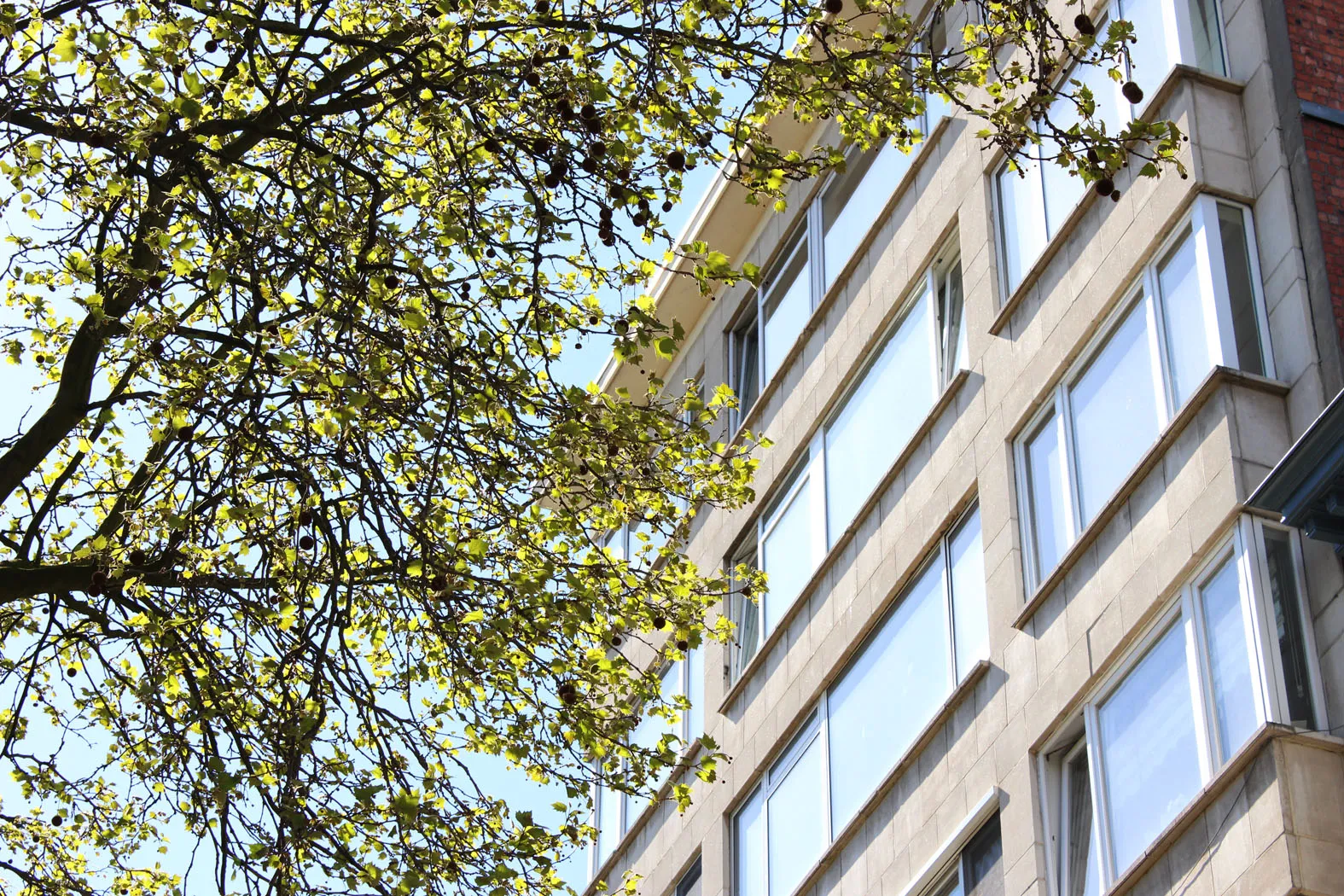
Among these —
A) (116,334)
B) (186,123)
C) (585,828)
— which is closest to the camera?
(116,334)

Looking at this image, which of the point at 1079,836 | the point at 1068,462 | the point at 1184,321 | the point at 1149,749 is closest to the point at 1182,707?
the point at 1149,749

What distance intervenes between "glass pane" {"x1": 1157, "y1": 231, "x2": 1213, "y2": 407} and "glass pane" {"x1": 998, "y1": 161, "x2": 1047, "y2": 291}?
267 centimetres

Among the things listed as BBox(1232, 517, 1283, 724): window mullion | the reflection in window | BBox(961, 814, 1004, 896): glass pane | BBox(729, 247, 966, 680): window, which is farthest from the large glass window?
BBox(1232, 517, 1283, 724): window mullion

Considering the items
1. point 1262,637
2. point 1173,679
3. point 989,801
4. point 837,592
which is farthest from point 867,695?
point 1262,637

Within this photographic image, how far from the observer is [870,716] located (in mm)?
19188

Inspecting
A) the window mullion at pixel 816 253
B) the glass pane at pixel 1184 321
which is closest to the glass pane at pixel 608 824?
the window mullion at pixel 816 253

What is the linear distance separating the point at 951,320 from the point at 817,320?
3.81 m

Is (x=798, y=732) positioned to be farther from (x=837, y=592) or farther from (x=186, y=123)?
(x=186, y=123)

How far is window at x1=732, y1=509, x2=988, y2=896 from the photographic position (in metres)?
17.9

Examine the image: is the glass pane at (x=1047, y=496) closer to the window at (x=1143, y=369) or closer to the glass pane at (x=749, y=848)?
the window at (x=1143, y=369)

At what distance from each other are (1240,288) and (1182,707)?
3.45m

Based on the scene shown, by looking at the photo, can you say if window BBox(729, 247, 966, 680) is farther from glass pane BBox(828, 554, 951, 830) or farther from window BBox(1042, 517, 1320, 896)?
window BBox(1042, 517, 1320, 896)

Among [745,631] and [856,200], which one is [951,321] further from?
[745,631]

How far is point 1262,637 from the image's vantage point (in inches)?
505
